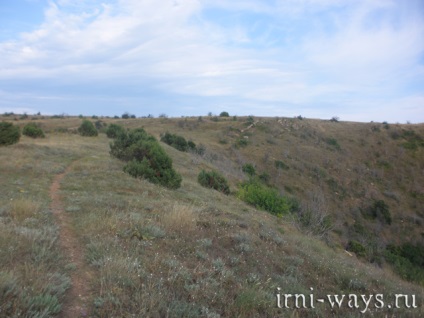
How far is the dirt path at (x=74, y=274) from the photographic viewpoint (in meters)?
3.54

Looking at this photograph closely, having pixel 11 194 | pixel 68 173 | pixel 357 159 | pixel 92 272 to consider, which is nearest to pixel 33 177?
pixel 68 173

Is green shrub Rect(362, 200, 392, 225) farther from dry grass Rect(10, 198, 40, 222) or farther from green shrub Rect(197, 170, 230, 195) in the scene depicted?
dry grass Rect(10, 198, 40, 222)

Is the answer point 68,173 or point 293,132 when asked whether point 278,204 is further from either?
point 293,132

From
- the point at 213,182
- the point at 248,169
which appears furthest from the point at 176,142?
the point at 213,182

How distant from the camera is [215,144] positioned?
40.5 metres

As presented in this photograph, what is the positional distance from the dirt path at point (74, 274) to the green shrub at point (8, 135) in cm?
1364

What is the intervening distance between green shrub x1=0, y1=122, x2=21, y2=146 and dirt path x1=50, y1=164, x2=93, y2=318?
537 inches

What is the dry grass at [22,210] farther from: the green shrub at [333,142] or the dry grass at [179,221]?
the green shrub at [333,142]

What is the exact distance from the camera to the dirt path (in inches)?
140

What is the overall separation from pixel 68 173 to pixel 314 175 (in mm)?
28552

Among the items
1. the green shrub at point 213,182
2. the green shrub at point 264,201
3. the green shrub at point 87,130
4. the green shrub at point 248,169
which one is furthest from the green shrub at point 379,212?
the green shrub at point 87,130

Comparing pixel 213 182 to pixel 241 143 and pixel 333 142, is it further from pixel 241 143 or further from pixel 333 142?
pixel 333 142

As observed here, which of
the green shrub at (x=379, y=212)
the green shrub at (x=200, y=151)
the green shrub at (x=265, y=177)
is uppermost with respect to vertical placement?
the green shrub at (x=200, y=151)

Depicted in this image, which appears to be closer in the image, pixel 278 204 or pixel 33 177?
pixel 33 177
